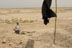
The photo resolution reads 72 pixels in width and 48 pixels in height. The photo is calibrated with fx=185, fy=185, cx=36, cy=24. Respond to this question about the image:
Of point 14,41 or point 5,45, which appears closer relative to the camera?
point 5,45

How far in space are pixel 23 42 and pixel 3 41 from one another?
1.24m

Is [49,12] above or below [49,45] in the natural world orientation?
above

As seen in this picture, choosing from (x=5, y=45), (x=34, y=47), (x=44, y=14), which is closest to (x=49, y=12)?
(x=44, y=14)

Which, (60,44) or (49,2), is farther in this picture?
(60,44)

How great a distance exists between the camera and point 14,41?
11.2 metres

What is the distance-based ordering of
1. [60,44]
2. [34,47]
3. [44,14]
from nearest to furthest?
[44,14] < [34,47] < [60,44]

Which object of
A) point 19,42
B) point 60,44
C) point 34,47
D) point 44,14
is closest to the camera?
point 44,14

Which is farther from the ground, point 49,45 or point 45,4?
point 45,4

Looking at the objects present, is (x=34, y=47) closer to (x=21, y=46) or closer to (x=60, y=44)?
(x=21, y=46)

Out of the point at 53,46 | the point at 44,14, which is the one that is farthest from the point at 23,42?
the point at 44,14

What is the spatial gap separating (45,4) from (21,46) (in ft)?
10.8

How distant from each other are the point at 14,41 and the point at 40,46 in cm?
214

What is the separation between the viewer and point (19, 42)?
10.9 metres

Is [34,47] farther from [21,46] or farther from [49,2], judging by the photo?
[49,2]
